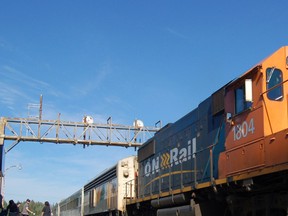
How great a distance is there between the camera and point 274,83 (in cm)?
855

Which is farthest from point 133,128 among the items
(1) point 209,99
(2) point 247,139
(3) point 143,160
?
(2) point 247,139

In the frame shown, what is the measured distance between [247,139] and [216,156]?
1.95m

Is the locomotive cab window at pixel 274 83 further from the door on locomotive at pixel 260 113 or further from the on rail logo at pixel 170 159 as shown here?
the on rail logo at pixel 170 159

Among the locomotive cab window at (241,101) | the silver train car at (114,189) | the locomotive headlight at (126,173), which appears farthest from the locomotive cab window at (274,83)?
the locomotive headlight at (126,173)

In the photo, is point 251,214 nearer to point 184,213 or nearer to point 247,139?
point 247,139

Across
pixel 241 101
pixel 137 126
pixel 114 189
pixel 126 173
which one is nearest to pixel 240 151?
pixel 241 101

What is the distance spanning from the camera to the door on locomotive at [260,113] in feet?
26.9

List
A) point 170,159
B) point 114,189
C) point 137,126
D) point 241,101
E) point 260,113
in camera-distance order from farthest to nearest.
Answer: point 137,126 → point 114,189 → point 170,159 → point 241,101 → point 260,113

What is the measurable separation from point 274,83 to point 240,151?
156cm

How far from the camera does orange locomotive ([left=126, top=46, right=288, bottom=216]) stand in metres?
8.01

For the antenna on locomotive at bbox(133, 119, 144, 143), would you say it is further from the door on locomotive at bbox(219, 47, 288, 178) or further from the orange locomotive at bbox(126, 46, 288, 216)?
the door on locomotive at bbox(219, 47, 288, 178)

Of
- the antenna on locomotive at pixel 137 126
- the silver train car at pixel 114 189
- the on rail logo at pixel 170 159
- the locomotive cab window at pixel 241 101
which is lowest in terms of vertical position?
the silver train car at pixel 114 189

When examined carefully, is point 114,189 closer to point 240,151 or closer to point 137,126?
point 240,151

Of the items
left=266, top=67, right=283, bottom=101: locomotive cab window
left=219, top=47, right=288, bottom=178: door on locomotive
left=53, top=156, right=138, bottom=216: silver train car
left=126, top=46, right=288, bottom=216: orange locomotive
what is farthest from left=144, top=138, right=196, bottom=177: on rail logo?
left=266, top=67, right=283, bottom=101: locomotive cab window
